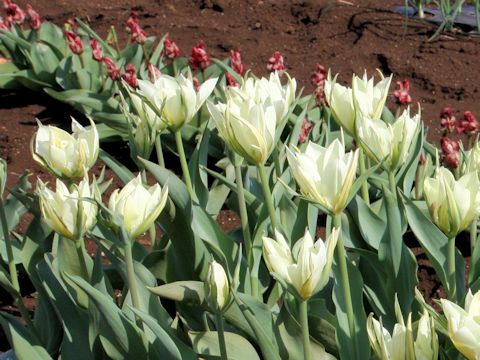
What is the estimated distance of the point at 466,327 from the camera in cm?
121

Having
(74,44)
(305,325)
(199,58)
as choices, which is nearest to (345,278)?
(305,325)

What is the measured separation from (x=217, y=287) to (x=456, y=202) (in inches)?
18.1

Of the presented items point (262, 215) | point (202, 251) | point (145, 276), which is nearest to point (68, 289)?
point (145, 276)

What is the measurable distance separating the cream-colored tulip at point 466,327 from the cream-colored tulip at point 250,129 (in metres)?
0.54

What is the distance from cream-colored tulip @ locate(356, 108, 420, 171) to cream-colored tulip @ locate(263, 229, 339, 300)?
0.41 meters

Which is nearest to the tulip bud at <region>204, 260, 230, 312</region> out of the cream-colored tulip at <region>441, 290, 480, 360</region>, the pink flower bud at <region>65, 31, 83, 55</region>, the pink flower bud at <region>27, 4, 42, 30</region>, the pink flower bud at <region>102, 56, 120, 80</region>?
the cream-colored tulip at <region>441, 290, 480, 360</region>

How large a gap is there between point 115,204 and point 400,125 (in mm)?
589

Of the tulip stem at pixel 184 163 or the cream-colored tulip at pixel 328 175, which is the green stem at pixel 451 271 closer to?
the cream-colored tulip at pixel 328 175

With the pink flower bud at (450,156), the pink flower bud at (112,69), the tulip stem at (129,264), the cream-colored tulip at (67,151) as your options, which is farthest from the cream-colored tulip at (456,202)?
the pink flower bud at (112,69)

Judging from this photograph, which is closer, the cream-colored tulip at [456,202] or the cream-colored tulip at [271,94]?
the cream-colored tulip at [456,202]

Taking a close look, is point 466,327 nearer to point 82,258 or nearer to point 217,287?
point 217,287

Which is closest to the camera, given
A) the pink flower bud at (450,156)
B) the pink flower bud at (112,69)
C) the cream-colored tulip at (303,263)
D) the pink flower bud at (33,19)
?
the cream-colored tulip at (303,263)

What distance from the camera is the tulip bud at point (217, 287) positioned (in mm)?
1426

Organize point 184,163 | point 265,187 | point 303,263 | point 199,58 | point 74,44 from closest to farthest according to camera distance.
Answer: point 303,263 → point 265,187 → point 184,163 → point 199,58 → point 74,44
